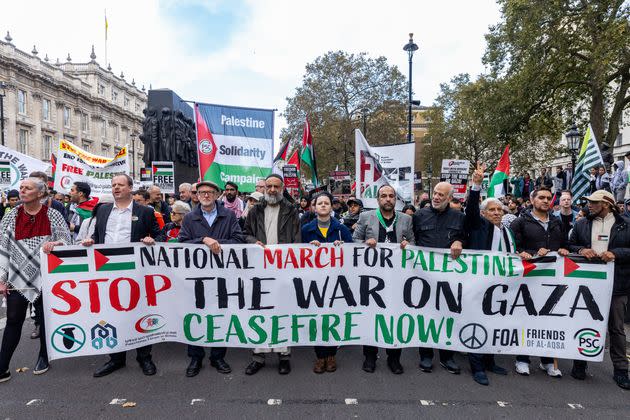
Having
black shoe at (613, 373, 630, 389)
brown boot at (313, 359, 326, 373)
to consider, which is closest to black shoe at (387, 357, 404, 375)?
brown boot at (313, 359, 326, 373)

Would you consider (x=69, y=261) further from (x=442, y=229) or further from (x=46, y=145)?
(x=46, y=145)

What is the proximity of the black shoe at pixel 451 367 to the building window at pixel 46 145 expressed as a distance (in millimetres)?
57696

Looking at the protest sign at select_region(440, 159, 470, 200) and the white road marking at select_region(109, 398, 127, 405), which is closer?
the white road marking at select_region(109, 398, 127, 405)

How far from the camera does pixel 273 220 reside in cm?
434

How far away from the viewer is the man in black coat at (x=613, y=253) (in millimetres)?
3898

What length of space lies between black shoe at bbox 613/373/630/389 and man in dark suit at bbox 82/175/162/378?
4350 mm

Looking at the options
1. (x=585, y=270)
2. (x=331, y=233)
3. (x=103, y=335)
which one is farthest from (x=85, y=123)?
(x=585, y=270)

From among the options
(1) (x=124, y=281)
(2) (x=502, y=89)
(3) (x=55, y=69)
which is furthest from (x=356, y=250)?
(3) (x=55, y=69)

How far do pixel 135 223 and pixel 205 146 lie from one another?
7.90 feet

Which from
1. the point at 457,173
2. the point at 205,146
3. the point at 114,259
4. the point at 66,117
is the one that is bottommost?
the point at 114,259

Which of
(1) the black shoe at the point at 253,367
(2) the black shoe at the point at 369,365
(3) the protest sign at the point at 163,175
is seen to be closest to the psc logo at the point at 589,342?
(2) the black shoe at the point at 369,365

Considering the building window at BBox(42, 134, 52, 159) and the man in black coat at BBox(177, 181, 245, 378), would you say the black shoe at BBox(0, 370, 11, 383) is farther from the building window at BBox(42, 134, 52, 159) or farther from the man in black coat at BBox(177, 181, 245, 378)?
the building window at BBox(42, 134, 52, 159)

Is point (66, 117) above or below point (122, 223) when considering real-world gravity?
above

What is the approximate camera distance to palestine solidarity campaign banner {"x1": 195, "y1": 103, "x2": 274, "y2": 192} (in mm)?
6320
